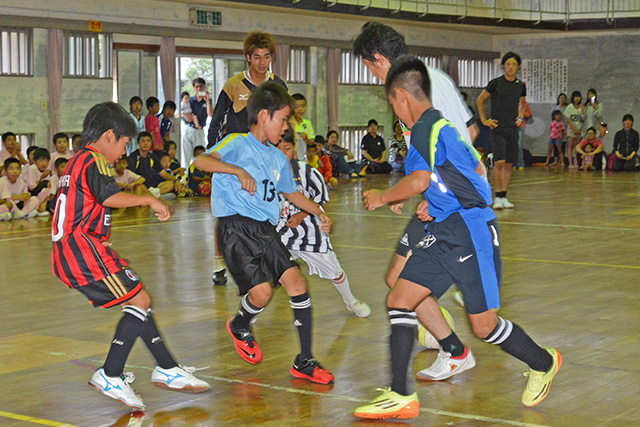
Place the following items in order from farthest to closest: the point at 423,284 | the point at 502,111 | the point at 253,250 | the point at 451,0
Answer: the point at 451,0, the point at 502,111, the point at 253,250, the point at 423,284

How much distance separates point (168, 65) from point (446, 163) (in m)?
16.2

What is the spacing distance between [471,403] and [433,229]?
0.84 metres

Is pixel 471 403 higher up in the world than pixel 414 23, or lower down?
lower down

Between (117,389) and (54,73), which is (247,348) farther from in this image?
(54,73)

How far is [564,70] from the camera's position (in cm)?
2814

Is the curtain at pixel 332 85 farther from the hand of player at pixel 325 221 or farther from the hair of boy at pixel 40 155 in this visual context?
the hand of player at pixel 325 221

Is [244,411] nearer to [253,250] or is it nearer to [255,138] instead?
[253,250]

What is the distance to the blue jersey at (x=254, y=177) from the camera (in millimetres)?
4805

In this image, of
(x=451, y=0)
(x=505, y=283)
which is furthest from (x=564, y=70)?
(x=505, y=283)

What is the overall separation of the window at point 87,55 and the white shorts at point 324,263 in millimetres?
12622

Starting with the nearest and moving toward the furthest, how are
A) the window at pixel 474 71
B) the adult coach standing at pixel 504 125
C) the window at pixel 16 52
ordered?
the adult coach standing at pixel 504 125 → the window at pixel 16 52 → the window at pixel 474 71

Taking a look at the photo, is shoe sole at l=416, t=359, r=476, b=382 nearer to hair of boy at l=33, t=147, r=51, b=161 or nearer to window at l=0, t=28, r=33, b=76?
hair of boy at l=33, t=147, r=51, b=161

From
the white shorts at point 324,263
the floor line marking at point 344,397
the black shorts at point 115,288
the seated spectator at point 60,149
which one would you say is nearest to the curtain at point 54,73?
the seated spectator at point 60,149

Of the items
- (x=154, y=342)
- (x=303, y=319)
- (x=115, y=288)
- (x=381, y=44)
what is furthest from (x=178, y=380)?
(x=381, y=44)
